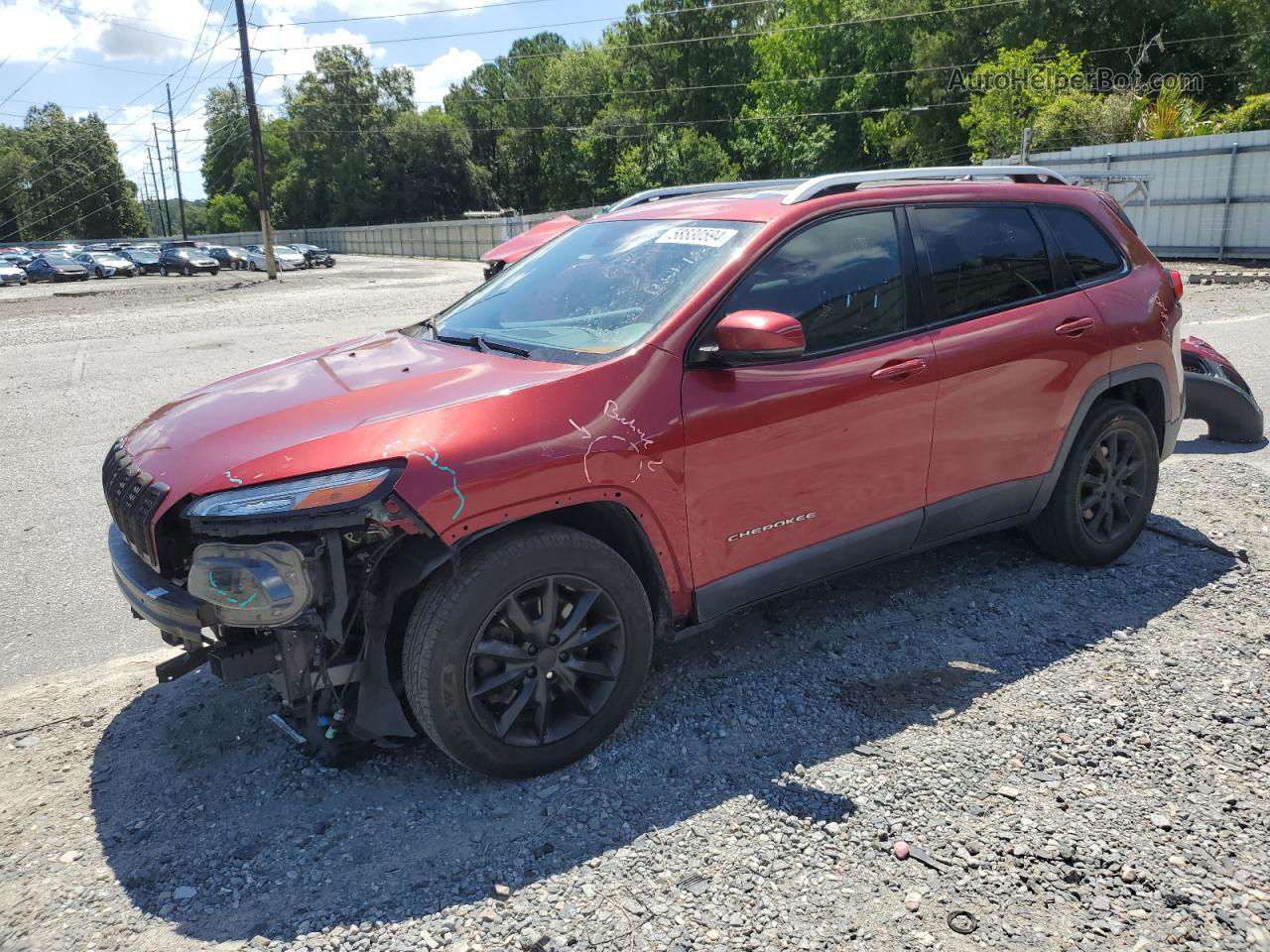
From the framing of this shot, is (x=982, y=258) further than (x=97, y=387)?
No

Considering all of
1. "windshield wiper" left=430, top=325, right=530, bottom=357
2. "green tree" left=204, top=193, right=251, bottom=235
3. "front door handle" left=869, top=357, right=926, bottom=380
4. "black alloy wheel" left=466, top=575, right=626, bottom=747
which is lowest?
"black alloy wheel" left=466, top=575, right=626, bottom=747

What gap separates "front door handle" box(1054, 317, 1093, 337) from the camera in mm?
4316

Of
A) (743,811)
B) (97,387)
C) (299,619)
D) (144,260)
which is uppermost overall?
(299,619)

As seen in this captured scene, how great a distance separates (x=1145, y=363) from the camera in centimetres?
469

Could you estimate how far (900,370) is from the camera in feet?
12.4

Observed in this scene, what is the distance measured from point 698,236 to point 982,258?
4.38 ft

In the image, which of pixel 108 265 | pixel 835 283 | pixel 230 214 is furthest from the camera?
pixel 230 214

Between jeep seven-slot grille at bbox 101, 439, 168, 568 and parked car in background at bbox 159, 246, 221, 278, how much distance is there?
5212cm

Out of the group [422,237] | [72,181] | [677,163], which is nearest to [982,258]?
[422,237]

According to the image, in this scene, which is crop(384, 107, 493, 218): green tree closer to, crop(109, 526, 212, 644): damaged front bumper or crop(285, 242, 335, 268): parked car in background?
crop(285, 242, 335, 268): parked car in background

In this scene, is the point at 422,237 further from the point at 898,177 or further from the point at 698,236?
the point at 698,236

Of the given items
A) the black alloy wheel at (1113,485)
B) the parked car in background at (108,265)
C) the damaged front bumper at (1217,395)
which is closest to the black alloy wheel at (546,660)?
the black alloy wheel at (1113,485)

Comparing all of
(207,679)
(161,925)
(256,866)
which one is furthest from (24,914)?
(207,679)

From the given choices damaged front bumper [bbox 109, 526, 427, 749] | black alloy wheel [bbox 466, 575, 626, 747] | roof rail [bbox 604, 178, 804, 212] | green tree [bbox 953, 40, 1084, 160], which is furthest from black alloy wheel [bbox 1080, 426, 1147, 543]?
green tree [bbox 953, 40, 1084, 160]
